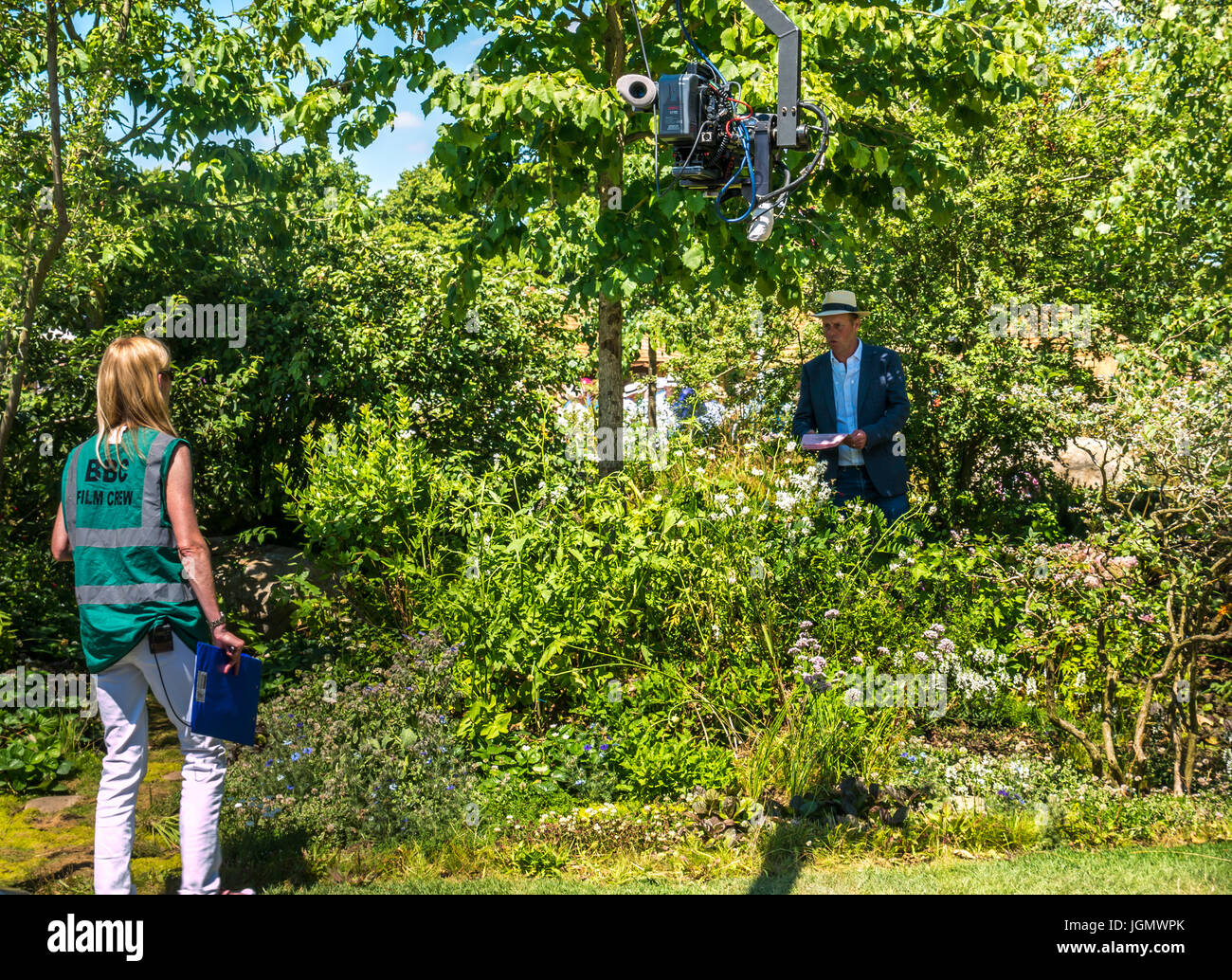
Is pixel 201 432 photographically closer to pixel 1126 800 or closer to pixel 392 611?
pixel 392 611

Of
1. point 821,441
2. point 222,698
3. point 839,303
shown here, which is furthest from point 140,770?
point 839,303

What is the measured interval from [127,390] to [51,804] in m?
2.39

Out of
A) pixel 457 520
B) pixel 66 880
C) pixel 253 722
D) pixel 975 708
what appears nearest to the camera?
pixel 253 722

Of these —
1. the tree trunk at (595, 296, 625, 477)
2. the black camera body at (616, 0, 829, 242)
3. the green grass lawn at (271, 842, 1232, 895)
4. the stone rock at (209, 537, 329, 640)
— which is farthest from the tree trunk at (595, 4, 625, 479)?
the green grass lawn at (271, 842, 1232, 895)

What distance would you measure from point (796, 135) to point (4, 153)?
175 inches

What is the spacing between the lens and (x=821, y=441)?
5934 mm

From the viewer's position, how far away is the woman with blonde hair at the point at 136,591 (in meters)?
3.37

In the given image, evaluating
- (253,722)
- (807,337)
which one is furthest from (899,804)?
(807,337)

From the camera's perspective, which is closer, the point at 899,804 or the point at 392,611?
the point at 899,804

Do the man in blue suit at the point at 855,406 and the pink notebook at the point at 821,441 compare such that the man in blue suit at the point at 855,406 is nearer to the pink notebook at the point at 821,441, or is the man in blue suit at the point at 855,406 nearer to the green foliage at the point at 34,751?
the pink notebook at the point at 821,441

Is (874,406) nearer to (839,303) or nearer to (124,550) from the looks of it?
(839,303)

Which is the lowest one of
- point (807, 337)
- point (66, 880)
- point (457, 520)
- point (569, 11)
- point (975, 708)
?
point (66, 880)

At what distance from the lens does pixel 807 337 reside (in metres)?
9.09

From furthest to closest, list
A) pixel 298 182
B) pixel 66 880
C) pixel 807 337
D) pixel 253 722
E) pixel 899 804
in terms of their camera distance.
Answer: pixel 807 337 < pixel 298 182 < pixel 899 804 < pixel 66 880 < pixel 253 722
